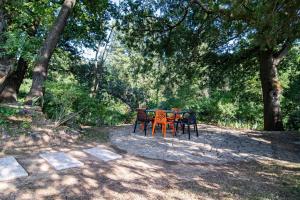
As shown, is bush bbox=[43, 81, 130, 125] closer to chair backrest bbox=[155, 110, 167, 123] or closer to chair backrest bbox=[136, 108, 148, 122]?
chair backrest bbox=[136, 108, 148, 122]

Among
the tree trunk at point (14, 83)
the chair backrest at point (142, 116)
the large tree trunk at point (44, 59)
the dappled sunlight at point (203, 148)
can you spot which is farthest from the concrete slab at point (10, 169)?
the tree trunk at point (14, 83)

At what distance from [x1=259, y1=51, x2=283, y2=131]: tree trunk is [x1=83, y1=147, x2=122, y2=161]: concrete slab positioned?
620cm

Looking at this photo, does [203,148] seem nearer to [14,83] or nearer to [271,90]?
[271,90]

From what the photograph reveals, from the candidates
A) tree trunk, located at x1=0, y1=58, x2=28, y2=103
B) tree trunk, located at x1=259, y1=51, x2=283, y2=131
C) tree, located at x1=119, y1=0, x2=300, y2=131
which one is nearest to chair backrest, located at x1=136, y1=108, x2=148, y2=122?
tree, located at x1=119, y1=0, x2=300, y2=131

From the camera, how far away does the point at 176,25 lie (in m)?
8.84

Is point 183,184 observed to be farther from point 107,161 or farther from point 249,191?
point 107,161

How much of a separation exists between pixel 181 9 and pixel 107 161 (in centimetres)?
669

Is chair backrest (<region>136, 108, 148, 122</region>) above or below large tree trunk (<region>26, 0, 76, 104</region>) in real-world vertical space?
below

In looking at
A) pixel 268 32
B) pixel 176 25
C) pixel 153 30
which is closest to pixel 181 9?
pixel 176 25

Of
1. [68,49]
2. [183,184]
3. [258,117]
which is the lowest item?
[183,184]

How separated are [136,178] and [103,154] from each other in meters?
1.25

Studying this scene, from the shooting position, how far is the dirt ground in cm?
269

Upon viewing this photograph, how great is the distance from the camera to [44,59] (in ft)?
20.2

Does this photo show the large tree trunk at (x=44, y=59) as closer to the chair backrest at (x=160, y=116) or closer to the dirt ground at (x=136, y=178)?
the dirt ground at (x=136, y=178)
